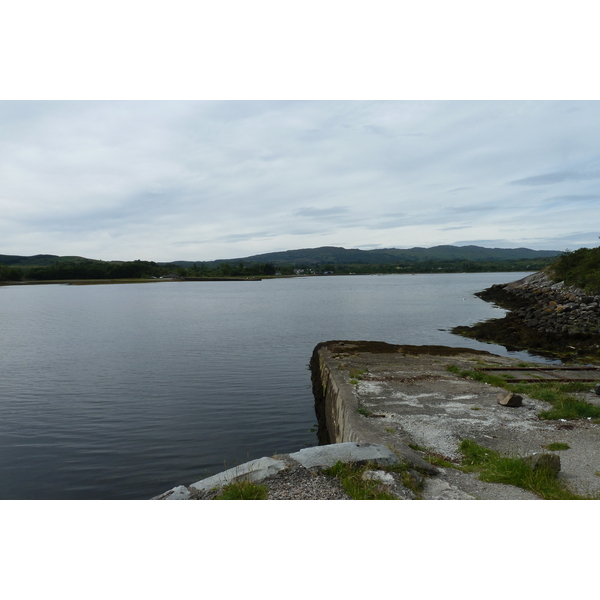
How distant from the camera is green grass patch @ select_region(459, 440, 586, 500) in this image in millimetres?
5707

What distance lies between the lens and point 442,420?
949cm

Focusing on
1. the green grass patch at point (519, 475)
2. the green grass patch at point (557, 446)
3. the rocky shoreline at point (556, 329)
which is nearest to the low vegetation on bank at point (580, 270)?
the rocky shoreline at point (556, 329)

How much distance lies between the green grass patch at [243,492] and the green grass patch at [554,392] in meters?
7.14

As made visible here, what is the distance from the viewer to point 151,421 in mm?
14531

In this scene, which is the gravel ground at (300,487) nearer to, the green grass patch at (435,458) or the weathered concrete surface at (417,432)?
the weathered concrete surface at (417,432)

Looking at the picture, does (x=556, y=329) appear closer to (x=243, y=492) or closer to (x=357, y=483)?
(x=357, y=483)

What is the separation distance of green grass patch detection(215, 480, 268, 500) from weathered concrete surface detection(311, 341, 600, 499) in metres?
2.42

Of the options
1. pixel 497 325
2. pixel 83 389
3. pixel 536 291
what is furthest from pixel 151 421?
pixel 536 291

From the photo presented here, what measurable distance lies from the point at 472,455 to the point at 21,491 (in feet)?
34.0

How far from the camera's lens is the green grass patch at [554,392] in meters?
9.36

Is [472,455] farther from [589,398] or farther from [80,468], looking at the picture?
[80,468]

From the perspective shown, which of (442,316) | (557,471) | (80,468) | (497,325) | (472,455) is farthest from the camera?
(442,316)

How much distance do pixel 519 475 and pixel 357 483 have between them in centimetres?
252

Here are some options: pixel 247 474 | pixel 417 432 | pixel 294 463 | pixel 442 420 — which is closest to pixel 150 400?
pixel 417 432
